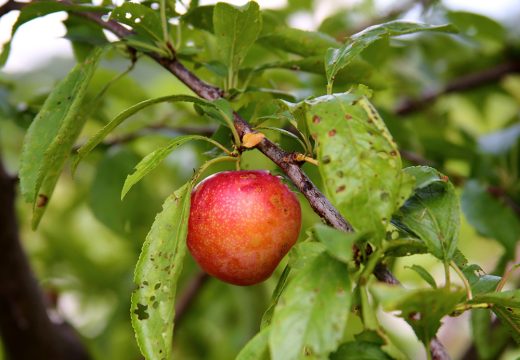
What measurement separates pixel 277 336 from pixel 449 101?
1801 mm

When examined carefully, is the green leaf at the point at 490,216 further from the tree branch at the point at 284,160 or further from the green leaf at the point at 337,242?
the green leaf at the point at 337,242

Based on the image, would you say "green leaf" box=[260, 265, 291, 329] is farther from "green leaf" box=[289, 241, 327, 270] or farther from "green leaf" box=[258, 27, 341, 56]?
"green leaf" box=[258, 27, 341, 56]

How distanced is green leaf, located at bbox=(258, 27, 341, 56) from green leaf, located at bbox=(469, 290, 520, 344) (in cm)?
41

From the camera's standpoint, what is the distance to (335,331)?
52 cm

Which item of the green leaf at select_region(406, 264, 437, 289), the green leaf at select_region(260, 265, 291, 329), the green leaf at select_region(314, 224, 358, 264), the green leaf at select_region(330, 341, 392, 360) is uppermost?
the green leaf at select_region(314, 224, 358, 264)

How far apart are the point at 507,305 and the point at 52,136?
0.52 metres

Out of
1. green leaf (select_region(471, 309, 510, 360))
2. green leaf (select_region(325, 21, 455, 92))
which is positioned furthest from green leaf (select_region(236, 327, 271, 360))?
green leaf (select_region(471, 309, 510, 360))

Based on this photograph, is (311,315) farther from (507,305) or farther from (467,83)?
(467,83)

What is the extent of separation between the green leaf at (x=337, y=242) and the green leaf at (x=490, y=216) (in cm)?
66

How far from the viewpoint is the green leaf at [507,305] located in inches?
23.5

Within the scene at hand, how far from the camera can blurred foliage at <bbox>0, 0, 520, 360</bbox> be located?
2.87ft

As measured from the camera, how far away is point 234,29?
824 millimetres

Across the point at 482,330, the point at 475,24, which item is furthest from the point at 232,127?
the point at 475,24

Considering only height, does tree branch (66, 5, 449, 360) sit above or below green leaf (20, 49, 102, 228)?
above
